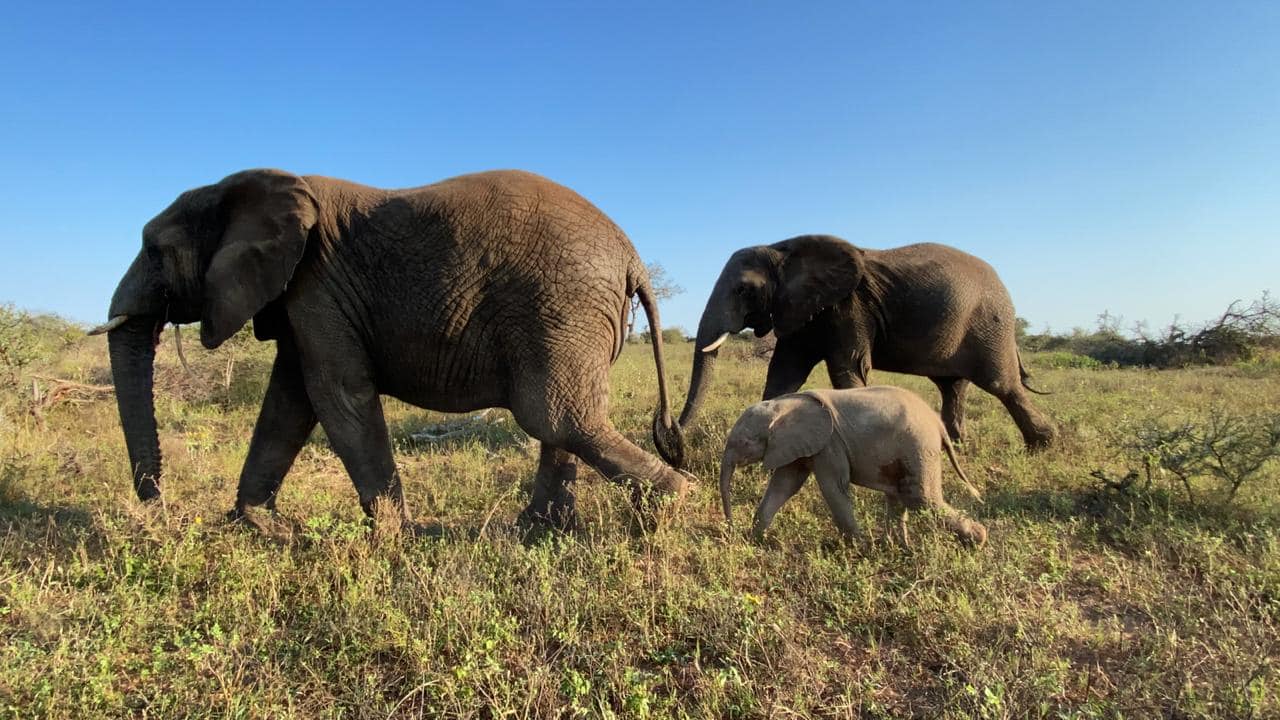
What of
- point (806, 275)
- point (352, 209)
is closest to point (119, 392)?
point (352, 209)

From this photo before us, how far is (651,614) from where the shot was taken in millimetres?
2812

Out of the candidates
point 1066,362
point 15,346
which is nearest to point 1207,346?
point 1066,362

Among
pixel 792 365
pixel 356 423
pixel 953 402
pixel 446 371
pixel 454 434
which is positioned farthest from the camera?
pixel 454 434

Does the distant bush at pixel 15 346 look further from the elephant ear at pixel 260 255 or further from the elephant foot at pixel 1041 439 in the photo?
the elephant foot at pixel 1041 439

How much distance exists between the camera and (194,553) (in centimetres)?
329

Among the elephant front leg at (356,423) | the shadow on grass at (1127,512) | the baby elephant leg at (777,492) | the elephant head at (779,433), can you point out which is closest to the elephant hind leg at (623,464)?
the elephant head at (779,433)

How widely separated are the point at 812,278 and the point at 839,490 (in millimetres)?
3362

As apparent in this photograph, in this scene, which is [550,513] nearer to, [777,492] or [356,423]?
[356,423]

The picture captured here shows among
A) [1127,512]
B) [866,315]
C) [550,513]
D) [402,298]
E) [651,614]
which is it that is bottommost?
[550,513]

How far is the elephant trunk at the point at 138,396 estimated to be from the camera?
13.3 ft

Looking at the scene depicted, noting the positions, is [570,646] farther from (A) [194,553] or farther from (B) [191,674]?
(A) [194,553]

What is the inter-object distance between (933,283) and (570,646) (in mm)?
5641

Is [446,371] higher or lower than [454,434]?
higher

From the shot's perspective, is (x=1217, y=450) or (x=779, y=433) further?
(x=1217, y=450)
